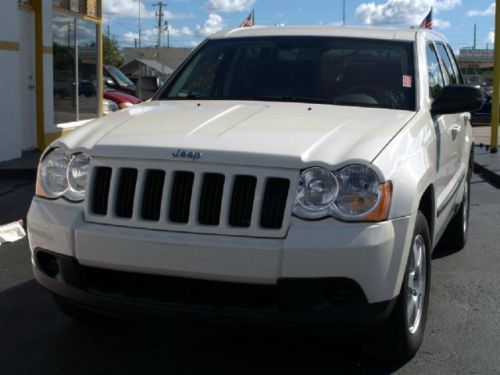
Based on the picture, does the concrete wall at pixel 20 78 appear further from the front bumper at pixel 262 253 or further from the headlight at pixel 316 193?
the headlight at pixel 316 193

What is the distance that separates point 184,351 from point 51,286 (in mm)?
850

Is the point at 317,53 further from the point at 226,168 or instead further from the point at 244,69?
the point at 226,168

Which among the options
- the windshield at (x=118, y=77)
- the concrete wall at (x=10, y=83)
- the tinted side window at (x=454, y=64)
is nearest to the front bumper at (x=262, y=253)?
the tinted side window at (x=454, y=64)

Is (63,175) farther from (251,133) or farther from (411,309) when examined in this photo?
(411,309)

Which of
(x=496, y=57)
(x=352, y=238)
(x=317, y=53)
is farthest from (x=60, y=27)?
(x=352, y=238)

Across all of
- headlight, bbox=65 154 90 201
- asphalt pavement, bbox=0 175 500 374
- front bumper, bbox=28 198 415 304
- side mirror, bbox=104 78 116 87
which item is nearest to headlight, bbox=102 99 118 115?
side mirror, bbox=104 78 116 87

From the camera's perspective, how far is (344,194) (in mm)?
3268

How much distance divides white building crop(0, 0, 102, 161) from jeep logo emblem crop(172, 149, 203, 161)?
8.15m

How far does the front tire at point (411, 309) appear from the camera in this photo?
3.58 metres

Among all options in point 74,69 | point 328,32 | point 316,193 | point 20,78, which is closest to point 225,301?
point 316,193

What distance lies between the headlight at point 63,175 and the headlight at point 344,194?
43.6 inches

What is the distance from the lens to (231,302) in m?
3.34

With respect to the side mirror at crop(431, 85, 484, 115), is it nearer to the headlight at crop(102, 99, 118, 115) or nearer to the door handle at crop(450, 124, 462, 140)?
the door handle at crop(450, 124, 462, 140)

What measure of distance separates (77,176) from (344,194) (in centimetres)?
134
